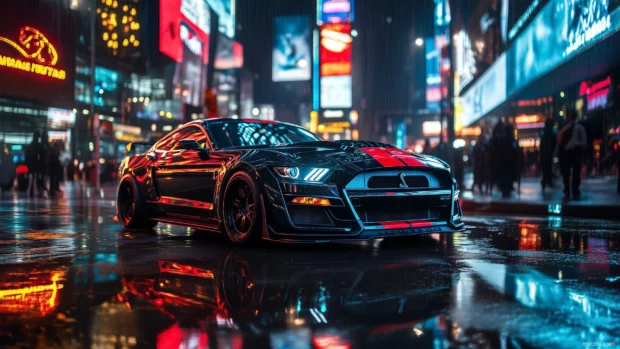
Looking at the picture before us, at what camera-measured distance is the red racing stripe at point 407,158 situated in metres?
6.66

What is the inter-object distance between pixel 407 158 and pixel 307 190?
1.11 m

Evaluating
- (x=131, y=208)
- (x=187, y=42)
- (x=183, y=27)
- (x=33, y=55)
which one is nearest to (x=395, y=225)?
(x=131, y=208)

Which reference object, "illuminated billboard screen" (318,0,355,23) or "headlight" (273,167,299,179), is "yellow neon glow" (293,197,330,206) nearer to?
"headlight" (273,167,299,179)

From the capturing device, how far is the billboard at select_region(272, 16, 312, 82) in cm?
11344

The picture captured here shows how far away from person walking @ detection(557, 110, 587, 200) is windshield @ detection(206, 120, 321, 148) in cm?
893

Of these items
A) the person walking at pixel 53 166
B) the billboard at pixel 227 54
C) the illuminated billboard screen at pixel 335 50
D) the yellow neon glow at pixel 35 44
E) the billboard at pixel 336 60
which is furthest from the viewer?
the billboard at pixel 227 54

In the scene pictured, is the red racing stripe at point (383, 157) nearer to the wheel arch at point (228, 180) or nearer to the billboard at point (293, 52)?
the wheel arch at point (228, 180)

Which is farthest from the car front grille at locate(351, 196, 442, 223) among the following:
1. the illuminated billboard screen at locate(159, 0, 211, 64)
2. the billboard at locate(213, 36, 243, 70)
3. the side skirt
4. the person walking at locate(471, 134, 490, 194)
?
the billboard at locate(213, 36, 243, 70)

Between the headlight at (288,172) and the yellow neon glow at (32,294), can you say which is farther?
the headlight at (288,172)

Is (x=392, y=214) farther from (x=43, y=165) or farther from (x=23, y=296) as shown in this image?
(x=43, y=165)

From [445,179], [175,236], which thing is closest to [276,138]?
[175,236]

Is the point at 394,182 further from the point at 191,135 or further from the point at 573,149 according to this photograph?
the point at 573,149

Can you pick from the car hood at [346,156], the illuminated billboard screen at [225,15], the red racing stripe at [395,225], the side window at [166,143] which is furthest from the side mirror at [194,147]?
the illuminated billboard screen at [225,15]

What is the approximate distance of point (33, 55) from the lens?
38406mm
